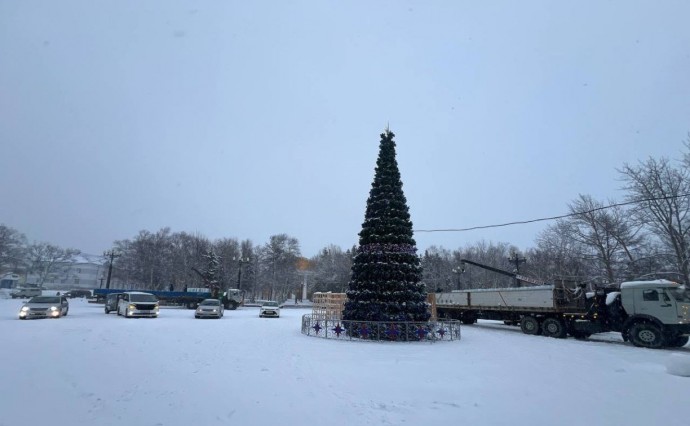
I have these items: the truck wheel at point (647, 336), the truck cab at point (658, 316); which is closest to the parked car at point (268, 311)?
the truck cab at point (658, 316)

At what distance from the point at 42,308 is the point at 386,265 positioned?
19.4m

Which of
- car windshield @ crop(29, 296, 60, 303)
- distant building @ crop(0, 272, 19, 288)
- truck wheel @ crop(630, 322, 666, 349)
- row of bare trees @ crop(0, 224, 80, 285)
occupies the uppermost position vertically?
row of bare trees @ crop(0, 224, 80, 285)

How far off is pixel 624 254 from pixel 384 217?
25.4 m

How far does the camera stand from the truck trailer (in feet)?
55.0

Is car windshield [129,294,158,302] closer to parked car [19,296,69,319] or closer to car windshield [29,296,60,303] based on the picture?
parked car [19,296,69,319]

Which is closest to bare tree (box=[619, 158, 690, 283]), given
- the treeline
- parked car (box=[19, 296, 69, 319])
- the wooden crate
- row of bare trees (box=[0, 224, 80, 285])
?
the treeline

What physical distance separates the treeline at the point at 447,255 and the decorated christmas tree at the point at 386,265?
59.0 ft

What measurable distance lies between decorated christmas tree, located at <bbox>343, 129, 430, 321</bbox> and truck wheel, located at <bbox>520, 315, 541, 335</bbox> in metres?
8.40

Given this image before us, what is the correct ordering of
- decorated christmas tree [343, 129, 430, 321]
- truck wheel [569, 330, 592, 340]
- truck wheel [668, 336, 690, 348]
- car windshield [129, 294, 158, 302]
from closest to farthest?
1. truck wheel [668, 336, 690, 348]
2. decorated christmas tree [343, 129, 430, 321]
3. truck wheel [569, 330, 592, 340]
4. car windshield [129, 294, 158, 302]

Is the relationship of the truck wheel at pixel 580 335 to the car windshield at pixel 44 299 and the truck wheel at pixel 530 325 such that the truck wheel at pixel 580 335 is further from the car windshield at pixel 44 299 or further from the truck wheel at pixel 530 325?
the car windshield at pixel 44 299

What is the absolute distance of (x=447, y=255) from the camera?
3868 inches

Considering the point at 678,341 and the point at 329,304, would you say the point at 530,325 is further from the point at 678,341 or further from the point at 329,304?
the point at 329,304

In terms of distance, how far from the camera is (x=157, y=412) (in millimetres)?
6062

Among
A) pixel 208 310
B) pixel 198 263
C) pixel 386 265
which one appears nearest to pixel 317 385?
pixel 386 265
